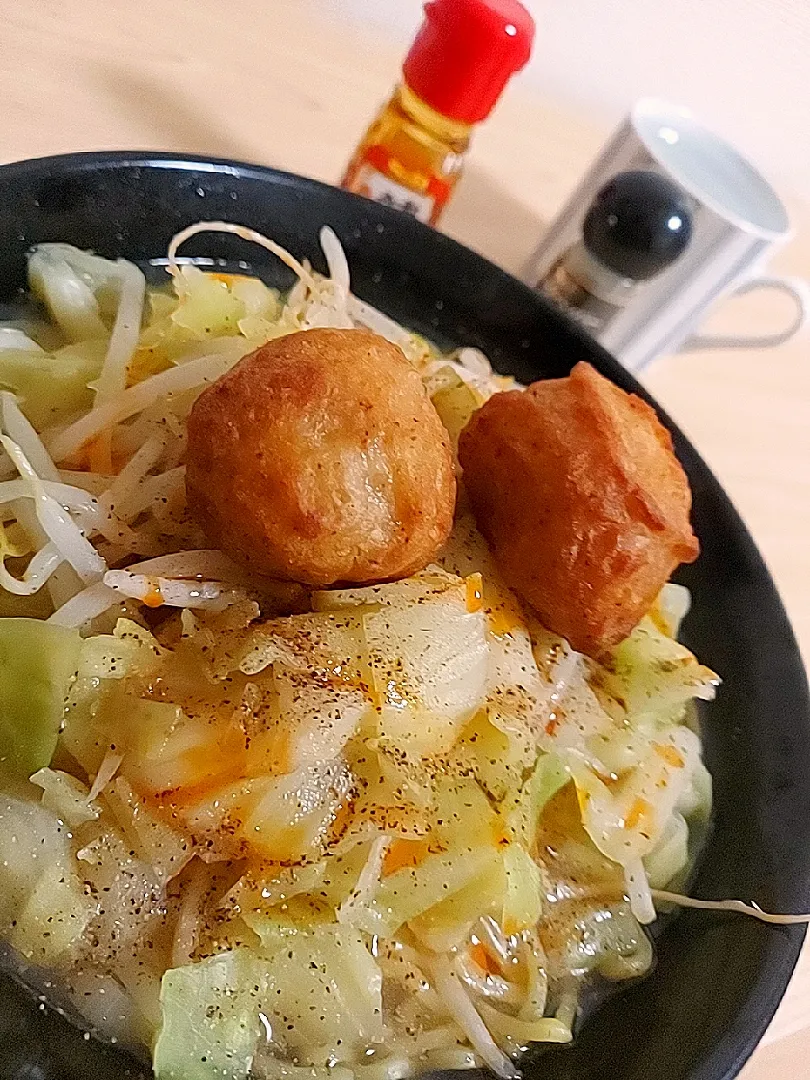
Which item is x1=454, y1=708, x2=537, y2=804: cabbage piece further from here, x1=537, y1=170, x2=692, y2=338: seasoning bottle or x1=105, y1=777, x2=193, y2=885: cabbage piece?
x1=537, y1=170, x2=692, y2=338: seasoning bottle

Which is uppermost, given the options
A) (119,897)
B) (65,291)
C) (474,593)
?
(474,593)

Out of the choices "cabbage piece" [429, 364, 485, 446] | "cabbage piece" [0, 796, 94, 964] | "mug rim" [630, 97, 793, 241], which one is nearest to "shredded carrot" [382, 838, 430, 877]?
"cabbage piece" [0, 796, 94, 964]

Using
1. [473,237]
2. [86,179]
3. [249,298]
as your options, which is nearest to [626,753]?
[249,298]

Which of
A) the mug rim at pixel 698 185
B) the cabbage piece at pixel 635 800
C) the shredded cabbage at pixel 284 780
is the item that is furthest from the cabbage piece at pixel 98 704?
the mug rim at pixel 698 185

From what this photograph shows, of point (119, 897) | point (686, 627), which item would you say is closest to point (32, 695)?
point (119, 897)

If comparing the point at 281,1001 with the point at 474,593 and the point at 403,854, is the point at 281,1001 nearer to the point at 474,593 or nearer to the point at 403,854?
the point at 403,854

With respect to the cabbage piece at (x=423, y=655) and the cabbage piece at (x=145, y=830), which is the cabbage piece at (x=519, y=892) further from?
the cabbage piece at (x=145, y=830)
